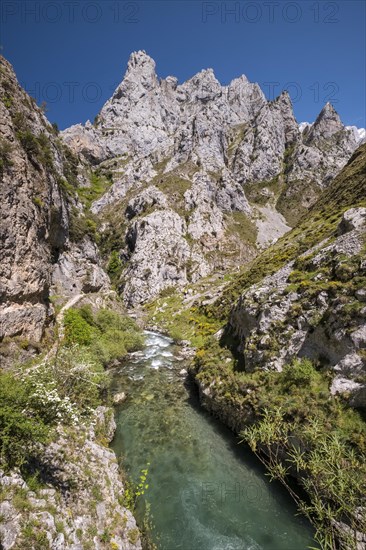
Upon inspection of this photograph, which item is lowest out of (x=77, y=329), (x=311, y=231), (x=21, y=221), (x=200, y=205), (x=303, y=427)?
(x=303, y=427)

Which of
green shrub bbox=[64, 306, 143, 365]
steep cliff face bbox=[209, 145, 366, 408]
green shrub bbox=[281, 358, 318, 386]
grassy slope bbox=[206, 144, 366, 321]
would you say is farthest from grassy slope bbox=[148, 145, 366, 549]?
green shrub bbox=[64, 306, 143, 365]

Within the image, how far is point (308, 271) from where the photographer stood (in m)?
32.8

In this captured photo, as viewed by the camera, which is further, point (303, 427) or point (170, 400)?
point (170, 400)

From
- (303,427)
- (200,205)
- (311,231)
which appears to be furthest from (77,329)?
(200,205)

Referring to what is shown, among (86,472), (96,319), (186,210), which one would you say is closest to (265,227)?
(186,210)

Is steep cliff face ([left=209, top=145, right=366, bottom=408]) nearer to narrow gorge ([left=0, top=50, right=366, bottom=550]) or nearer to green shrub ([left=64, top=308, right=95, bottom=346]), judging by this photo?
narrow gorge ([left=0, top=50, right=366, bottom=550])

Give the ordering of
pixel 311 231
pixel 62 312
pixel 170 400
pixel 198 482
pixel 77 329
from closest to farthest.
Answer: pixel 198 482 → pixel 170 400 → pixel 77 329 → pixel 62 312 → pixel 311 231

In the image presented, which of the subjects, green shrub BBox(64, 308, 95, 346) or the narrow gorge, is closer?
the narrow gorge

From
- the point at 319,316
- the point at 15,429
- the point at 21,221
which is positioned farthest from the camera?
the point at 21,221

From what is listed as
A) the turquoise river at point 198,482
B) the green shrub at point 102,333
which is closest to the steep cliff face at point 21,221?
the green shrub at point 102,333

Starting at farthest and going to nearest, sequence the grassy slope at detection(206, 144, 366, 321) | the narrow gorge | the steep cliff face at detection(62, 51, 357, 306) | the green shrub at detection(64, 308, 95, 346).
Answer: the steep cliff face at detection(62, 51, 357, 306)
the grassy slope at detection(206, 144, 366, 321)
the green shrub at detection(64, 308, 95, 346)
the narrow gorge

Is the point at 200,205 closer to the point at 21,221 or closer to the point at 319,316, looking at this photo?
the point at 21,221

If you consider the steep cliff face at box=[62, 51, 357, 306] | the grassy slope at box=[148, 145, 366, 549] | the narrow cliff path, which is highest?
the steep cliff face at box=[62, 51, 357, 306]

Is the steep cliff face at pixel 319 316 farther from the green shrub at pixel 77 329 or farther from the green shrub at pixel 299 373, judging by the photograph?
the green shrub at pixel 77 329
